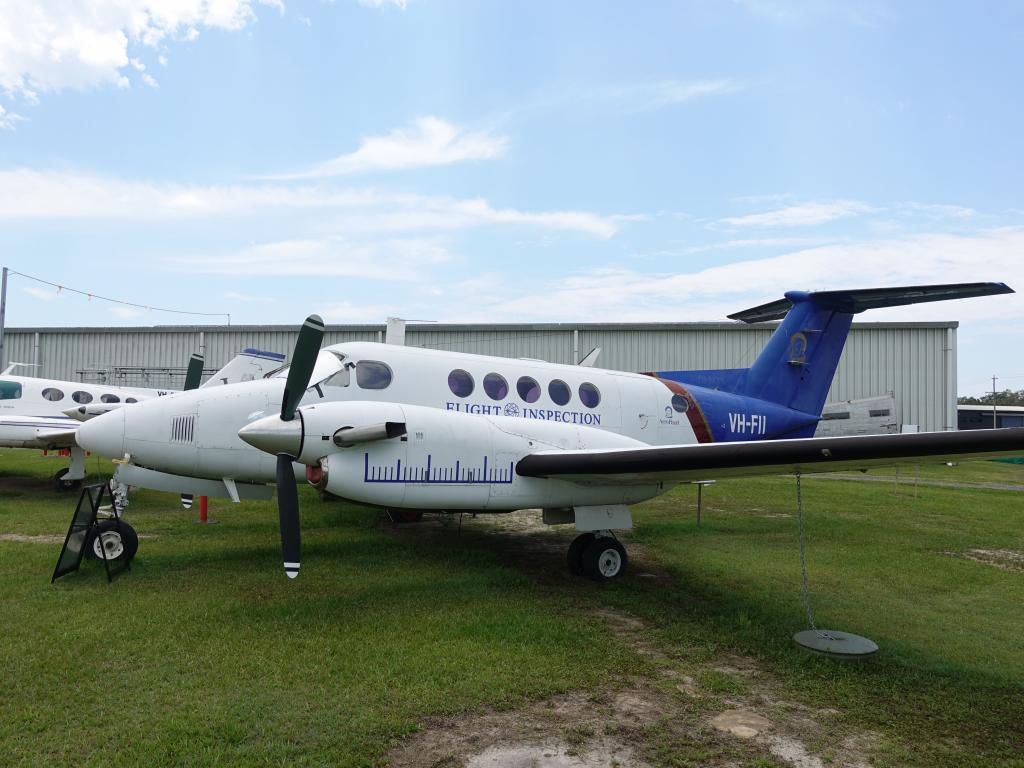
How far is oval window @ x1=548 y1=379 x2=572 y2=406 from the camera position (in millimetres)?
9953

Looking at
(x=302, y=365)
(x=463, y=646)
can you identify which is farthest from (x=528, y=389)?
(x=463, y=646)

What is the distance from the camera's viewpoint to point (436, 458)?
280 inches

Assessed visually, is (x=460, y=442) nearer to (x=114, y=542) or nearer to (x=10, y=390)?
(x=114, y=542)

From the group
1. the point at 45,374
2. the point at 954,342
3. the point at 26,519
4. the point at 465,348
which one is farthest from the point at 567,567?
the point at 45,374

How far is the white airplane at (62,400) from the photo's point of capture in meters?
14.5

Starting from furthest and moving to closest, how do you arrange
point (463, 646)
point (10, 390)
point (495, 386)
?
1. point (10, 390)
2. point (495, 386)
3. point (463, 646)

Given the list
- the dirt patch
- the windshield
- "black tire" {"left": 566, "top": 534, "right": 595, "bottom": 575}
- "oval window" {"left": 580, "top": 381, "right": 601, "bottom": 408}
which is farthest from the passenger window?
the dirt patch

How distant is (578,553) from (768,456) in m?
3.07

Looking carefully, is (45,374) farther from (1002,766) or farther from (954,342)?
(954,342)

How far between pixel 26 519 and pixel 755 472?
39.0 ft

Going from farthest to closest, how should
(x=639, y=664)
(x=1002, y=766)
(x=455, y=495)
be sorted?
(x=455, y=495)
(x=639, y=664)
(x=1002, y=766)

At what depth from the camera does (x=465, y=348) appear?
32.8 meters

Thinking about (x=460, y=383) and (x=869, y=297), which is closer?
(x=460, y=383)

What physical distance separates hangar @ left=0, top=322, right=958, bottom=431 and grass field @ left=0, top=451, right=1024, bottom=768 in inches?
820
